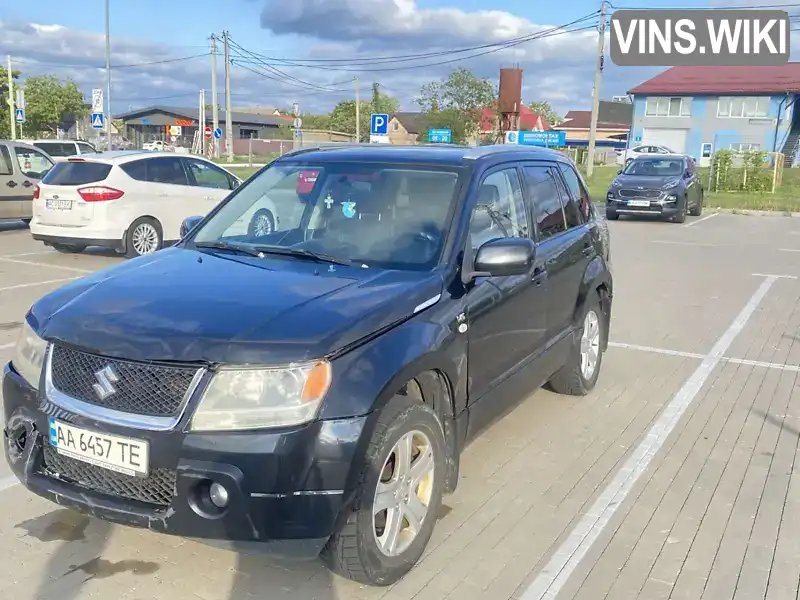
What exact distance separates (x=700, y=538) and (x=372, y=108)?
253 feet

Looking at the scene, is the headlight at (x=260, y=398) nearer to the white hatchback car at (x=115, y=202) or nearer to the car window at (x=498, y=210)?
the car window at (x=498, y=210)

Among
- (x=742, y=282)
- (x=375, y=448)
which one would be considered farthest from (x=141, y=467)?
(x=742, y=282)

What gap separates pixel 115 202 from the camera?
38.9 ft

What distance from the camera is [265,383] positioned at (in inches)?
114

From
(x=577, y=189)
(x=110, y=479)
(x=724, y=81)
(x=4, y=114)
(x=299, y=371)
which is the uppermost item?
(x=724, y=81)

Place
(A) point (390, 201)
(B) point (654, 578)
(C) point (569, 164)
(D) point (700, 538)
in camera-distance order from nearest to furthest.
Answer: (B) point (654, 578)
(D) point (700, 538)
(A) point (390, 201)
(C) point (569, 164)

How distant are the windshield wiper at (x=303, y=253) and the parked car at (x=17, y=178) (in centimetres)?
1324

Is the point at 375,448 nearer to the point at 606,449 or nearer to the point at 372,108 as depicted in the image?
the point at 606,449

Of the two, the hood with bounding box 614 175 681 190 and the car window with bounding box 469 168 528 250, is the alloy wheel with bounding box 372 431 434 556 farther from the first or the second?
the hood with bounding box 614 175 681 190

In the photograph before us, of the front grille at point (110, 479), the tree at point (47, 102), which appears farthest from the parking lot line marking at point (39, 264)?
the tree at point (47, 102)

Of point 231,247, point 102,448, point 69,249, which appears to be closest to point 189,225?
point 231,247

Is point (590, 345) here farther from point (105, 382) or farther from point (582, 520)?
point (105, 382)

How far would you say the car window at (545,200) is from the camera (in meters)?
5.00

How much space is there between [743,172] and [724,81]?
1282 inches
